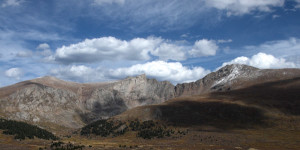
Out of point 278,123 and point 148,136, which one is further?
point 278,123

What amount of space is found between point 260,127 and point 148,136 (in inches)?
3506

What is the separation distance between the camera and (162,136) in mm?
157750

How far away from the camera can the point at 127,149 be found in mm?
93500

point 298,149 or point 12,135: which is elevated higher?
point 12,135

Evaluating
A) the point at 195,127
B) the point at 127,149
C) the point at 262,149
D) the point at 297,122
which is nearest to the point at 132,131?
the point at 195,127

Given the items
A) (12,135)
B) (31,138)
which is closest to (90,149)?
(31,138)

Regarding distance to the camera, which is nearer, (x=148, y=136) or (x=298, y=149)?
(x=298, y=149)

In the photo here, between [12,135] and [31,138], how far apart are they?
480 inches

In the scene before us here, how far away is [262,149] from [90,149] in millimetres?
66608

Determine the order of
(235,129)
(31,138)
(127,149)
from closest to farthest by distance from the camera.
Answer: (127,149) → (31,138) → (235,129)

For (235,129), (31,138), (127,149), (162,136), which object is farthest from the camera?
(235,129)

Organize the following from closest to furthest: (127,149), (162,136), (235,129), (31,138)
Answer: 1. (127,149)
2. (31,138)
3. (162,136)
4. (235,129)

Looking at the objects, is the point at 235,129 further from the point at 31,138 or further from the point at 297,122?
the point at 31,138

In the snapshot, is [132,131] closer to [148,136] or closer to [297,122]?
[148,136]
